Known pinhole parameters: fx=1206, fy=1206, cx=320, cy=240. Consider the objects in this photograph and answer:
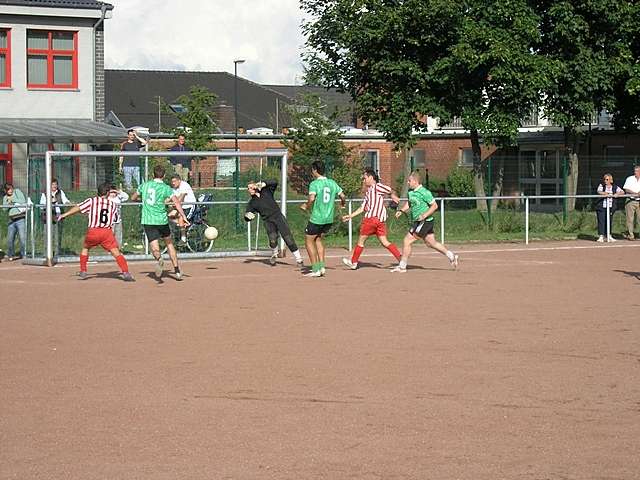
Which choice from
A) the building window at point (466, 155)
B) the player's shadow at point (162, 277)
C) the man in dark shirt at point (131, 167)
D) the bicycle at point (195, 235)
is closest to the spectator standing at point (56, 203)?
the man in dark shirt at point (131, 167)

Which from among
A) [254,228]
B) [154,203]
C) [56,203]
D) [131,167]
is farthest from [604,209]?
[154,203]

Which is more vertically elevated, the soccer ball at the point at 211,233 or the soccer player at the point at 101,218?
the soccer player at the point at 101,218

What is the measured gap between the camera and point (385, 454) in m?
7.16

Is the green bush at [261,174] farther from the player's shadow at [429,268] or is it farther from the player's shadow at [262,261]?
the player's shadow at [429,268]

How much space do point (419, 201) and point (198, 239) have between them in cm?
600

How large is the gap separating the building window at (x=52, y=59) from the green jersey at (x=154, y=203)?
19.0 m

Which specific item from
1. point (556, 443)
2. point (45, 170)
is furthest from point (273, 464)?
point (45, 170)

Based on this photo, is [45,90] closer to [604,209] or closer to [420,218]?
[604,209]

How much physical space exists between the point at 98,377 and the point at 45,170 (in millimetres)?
13969

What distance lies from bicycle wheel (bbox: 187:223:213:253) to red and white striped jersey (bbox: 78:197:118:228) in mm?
5599

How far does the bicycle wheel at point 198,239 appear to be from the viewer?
2397 centimetres

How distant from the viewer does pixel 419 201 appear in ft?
64.7

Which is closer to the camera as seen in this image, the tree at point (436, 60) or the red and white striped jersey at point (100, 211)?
the red and white striped jersey at point (100, 211)

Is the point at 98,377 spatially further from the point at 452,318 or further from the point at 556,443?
the point at 452,318
